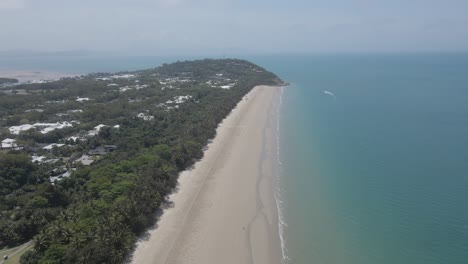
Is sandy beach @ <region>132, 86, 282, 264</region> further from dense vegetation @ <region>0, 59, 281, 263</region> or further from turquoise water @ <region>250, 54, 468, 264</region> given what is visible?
turquoise water @ <region>250, 54, 468, 264</region>

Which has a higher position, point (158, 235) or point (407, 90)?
point (407, 90)

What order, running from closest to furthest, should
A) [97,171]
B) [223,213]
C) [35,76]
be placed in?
[223,213]
[97,171]
[35,76]

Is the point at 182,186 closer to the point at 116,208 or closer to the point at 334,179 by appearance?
the point at 116,208

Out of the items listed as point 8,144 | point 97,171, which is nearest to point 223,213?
point 97,171

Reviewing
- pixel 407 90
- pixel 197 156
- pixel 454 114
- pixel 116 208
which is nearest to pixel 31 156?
pixel 197 156

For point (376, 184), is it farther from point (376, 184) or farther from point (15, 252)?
point (15, 252)

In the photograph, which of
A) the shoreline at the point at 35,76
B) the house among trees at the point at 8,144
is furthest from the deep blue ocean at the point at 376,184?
the shoreline at the point at 35,76
